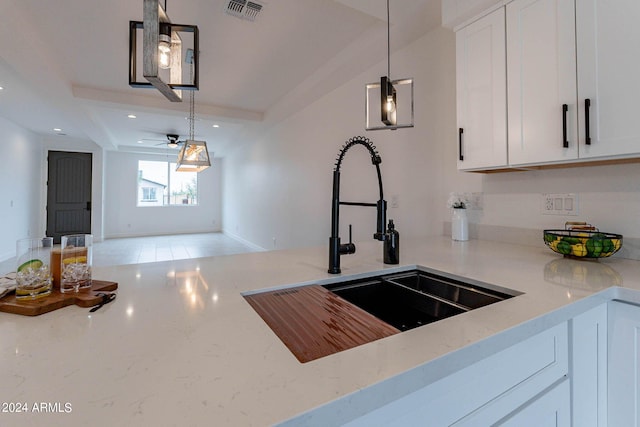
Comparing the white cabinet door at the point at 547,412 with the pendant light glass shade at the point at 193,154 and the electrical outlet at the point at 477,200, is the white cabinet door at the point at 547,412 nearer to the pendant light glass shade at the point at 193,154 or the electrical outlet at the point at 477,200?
the electrical outlet at the point at 477,200

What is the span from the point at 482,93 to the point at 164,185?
956 centimetres

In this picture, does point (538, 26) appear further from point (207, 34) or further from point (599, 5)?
point (207, 34)

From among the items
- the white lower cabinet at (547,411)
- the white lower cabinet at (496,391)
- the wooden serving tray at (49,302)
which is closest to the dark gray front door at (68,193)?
the wooden serving tray at (49,302)

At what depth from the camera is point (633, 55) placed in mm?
1143

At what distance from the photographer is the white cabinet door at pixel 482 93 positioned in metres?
1.58

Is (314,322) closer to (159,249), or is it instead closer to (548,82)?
(548,82)

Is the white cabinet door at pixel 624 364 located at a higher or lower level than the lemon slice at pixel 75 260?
lower

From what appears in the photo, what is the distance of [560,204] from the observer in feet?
5.26

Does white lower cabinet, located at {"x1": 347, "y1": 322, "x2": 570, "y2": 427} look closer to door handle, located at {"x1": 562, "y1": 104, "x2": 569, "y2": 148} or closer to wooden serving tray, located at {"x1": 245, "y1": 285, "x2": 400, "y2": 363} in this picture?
wooden serving tray, located at {"x1": 245, "y1": 285, "x2": 400, "y2": 363}

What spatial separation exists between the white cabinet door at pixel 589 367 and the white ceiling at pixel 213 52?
203cm

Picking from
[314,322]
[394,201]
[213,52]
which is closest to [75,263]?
[314,322]

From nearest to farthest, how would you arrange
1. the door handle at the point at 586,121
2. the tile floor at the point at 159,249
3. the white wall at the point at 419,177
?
1. the door handle at the point at 586,121
2. the white wall at the point at 419,177
3. the tile floor at the point at 159,249

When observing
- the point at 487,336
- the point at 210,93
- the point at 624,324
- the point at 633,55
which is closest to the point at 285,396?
the point at 487,336

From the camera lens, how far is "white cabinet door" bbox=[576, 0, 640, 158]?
45.1 inches
